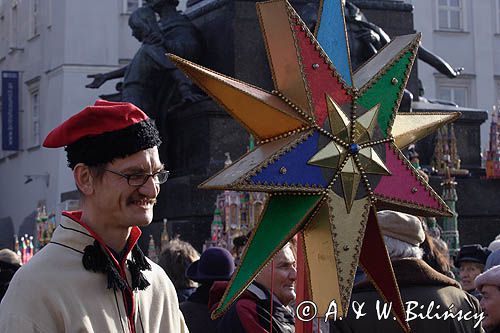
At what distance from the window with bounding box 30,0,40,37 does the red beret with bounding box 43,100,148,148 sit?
34460mm

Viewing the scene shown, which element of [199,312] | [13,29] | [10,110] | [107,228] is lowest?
[199,312]

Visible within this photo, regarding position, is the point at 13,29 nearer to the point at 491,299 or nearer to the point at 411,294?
the point at 491,299

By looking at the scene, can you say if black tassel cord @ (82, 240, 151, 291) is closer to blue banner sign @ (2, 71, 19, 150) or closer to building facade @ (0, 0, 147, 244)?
building facade @ (0, 0, 147, 244)

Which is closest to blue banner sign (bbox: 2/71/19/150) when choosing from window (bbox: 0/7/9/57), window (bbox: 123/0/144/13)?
window (bbox: 0/7/9/57)

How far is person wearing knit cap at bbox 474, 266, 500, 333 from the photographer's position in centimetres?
582

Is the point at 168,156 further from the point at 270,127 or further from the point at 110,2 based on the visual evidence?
the point at 110,2

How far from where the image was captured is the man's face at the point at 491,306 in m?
5.82

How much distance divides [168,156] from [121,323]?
28.9ft

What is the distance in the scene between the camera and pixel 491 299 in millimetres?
5879

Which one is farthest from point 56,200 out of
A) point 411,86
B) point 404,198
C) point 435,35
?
point 404,198

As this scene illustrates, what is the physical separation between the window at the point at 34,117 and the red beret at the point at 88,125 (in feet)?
111

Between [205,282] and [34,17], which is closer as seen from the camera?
[205,282]

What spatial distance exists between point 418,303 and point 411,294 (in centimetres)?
5

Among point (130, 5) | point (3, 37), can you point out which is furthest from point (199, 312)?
point (3, 37)
